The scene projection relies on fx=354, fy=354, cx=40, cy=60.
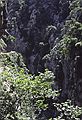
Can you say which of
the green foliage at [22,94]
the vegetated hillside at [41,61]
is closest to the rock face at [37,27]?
the vegetated hillside at [41,61]

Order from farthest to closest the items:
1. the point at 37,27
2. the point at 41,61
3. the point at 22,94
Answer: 1. the point at 37,27
2. the point at 41,61
3. the point at 22,94

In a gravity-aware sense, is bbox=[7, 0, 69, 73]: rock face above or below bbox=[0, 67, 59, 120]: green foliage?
below

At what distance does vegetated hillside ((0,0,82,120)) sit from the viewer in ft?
23.2

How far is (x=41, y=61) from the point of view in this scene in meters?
55.0

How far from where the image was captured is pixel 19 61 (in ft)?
31.6

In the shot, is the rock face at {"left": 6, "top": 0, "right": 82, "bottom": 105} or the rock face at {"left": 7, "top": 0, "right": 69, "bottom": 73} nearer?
the rock face at {"left": 6, "top": 0, "right": 82, "bottom": 105}

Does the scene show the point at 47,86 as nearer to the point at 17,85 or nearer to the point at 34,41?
the point at 17,85

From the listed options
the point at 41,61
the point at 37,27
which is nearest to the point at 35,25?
the point at 37,27

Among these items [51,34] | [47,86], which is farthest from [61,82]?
[47,86]

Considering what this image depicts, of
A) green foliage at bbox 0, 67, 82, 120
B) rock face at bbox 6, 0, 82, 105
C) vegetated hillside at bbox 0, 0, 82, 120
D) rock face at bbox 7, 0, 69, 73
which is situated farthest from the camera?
rock face at bbox 7, 0, 69, 73

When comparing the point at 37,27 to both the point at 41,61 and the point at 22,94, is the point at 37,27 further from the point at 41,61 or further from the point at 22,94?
the point at 22,94

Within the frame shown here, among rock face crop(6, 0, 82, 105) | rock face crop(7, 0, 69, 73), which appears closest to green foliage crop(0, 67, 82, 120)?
rock face crop(6, 0, 82, 105)

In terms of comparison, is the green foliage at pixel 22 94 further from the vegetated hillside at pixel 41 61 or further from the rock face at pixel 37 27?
the rock face at pixel 37 27

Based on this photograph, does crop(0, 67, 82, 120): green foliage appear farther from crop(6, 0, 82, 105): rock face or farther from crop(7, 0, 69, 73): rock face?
crop(7, 0, 69, 73): rock face
